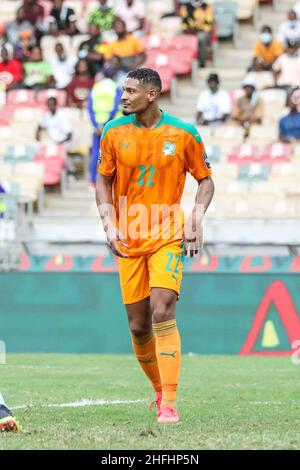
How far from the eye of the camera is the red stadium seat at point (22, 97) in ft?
72.0

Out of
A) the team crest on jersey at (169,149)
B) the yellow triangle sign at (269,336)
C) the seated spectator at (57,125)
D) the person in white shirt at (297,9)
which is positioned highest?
the team crest on jersey at (169,149)

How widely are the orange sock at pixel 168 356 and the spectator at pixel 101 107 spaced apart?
1150 centimetres

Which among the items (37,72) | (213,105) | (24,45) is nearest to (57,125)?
(37,72)

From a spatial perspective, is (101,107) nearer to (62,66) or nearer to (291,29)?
(62,66)

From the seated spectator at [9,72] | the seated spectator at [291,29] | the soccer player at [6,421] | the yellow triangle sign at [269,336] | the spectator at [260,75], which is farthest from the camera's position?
the seated spectator at [9,72]

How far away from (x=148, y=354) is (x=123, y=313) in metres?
6.92

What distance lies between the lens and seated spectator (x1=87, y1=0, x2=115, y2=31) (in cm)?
2283

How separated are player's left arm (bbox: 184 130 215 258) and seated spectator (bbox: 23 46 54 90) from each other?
14.5 m

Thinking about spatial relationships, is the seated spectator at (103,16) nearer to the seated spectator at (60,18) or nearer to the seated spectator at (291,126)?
the seated spectator at (60,18)

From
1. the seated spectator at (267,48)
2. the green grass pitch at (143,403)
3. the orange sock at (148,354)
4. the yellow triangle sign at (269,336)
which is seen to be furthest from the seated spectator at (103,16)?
the orange sock at (148,354)

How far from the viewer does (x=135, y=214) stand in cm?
825

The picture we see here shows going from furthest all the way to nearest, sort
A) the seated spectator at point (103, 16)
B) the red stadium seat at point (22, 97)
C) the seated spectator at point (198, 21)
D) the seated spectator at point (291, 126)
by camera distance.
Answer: the seated spectator at point (103, 16) → the seated spectator at point (198, 21) → the red stadium seat at point (22, 97) → the seated spectator at point (291, 126)

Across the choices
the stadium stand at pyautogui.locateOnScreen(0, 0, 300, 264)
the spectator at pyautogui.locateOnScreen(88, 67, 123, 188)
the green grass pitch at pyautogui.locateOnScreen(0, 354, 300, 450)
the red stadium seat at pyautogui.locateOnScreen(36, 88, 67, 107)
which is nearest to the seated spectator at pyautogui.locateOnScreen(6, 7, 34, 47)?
the stadium stand at pyautogui.locateOnScreen(0, 0, 300, 264)
